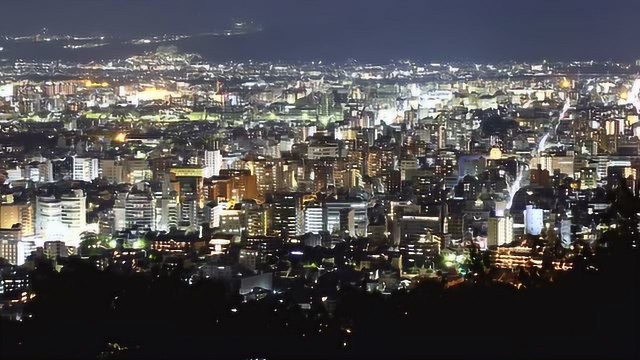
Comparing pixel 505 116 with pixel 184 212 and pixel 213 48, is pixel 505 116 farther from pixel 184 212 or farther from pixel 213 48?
pixel 184 212

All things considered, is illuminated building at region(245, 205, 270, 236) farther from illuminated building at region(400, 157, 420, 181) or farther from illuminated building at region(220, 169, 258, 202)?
illuminated building at region(400, 157, 420, 181)

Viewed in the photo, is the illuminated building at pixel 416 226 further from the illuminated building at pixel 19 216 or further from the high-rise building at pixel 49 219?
the illuminated building at pixel 19 216

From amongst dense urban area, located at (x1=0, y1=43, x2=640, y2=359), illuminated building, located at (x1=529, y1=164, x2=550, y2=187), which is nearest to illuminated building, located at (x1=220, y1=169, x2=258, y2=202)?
dense urban area, located at (x1=0, y1=43, x2=640, y2=359)

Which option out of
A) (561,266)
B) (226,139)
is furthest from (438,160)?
(561,266)

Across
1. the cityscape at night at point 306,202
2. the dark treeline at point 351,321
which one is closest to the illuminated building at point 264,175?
the cityscape at night at point 306,202

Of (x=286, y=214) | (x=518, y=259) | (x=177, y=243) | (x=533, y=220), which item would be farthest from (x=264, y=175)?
(x=518, y=259)

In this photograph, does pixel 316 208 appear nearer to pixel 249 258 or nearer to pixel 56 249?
pixel 249 258
